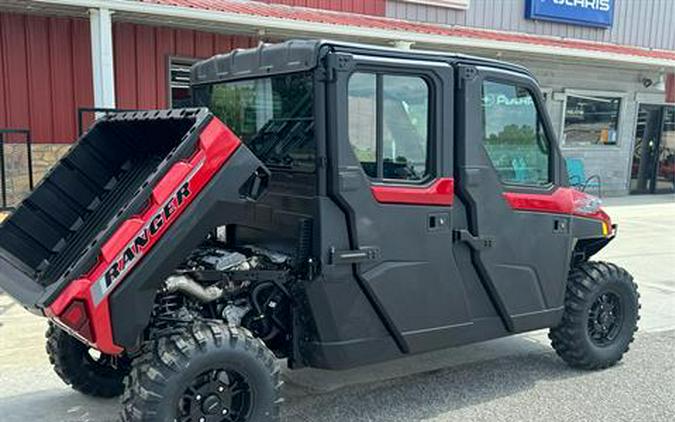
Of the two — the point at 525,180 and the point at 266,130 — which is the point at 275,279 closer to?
the point at 266,130

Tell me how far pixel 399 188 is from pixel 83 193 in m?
1.91

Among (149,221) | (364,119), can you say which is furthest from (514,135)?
(149,221)

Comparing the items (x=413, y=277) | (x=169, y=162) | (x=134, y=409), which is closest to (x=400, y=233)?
(x=413, y=277)

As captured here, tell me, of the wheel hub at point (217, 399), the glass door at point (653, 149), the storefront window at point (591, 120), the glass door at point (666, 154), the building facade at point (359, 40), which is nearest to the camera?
the wheel hub at point (217, 399)

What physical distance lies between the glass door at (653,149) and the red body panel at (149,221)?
1583 centimetres

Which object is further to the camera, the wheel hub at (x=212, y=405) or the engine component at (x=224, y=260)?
the engine component at (x=224, y=260)

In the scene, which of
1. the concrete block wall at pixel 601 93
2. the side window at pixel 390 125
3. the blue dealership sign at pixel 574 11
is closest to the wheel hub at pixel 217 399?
the side window at pixel 390 125

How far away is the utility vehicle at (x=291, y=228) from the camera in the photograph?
3113 mm

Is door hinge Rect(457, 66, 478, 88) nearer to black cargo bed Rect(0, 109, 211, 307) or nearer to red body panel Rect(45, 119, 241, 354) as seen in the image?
red body panel Rect(45, 119, 241, 354)

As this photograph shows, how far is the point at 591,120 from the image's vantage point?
15.8 metres

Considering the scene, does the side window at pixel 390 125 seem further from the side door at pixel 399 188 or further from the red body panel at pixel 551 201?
the red body panel at pixel 551 201

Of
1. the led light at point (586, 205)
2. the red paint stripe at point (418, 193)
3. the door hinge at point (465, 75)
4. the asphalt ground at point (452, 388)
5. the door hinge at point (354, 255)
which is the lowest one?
the asphalt ground at point (452, 388)

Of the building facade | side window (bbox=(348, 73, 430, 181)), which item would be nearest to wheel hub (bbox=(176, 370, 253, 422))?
side window (bbox=(348, 73, 430, 181))

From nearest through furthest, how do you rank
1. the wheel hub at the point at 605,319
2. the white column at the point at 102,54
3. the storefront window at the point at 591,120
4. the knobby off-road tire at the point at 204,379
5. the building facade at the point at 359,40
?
the knobby off-road tire at the point at 204,379 < the wheel hub at the point at 605,319 < the white column at the point at 102,54 < the building facade at the point at 359,40 < the storefront window at the point at 591,120
